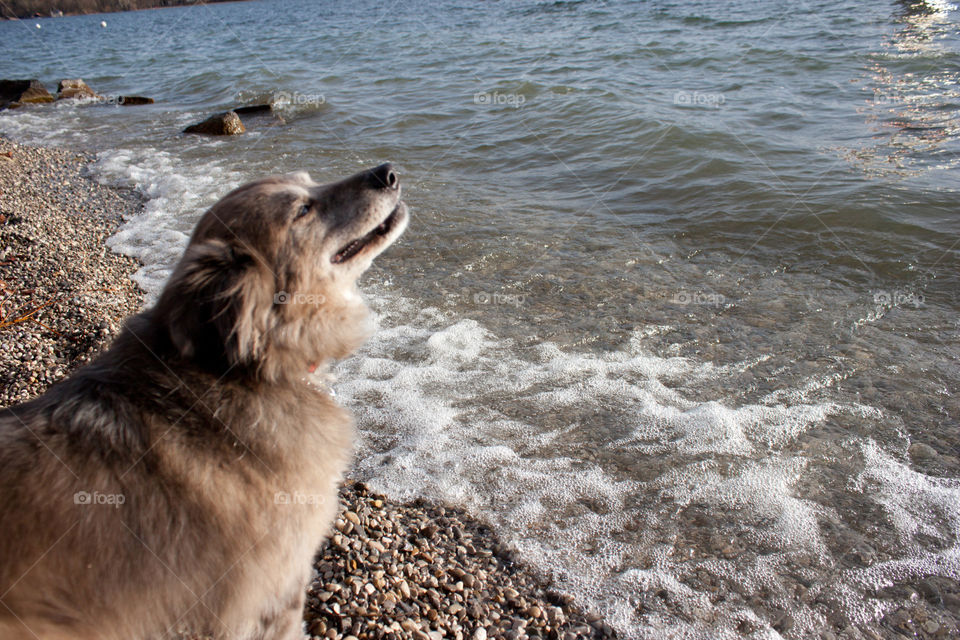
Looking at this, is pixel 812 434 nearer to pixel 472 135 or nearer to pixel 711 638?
pixel 711 638

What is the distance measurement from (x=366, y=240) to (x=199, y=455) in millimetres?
1503

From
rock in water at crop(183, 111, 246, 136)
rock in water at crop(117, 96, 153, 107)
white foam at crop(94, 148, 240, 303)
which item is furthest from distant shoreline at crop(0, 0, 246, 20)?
white foam at crop(94, 148, 240, 303)

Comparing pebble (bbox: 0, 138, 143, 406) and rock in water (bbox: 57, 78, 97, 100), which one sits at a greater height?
rock in water (bbox: 57, 78, 97, 100)

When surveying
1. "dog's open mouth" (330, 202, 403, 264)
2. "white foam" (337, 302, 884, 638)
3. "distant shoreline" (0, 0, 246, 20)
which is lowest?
"white foam" (337, 302, 884, 638)

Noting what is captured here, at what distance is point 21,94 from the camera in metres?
22.0

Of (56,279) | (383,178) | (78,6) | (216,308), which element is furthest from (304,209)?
(78,6)

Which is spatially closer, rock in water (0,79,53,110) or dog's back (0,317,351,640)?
dog's back (0,317,351,640)

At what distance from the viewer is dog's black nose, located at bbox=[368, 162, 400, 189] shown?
3572 mm

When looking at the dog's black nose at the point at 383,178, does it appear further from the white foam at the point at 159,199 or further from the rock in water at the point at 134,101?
the rock in water at the point at 134,101

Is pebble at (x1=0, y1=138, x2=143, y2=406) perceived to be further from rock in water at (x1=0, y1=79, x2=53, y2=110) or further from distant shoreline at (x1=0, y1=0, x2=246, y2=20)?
distant shoreline at (x1=0, y1=0, x2=246, y2=20)

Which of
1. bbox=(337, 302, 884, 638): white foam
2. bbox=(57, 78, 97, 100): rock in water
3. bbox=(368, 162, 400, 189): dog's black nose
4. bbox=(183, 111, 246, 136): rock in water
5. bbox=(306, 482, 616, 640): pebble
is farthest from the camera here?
bbox=(57, 78, 97, 100): rock in water

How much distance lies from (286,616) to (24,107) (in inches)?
1013

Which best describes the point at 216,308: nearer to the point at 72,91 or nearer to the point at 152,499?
the point at 152,499

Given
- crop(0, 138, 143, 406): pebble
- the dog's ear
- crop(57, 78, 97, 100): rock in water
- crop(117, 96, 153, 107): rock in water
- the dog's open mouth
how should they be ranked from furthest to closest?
crop(57, 78, 97, 100): rock in water, crop(117, 96, 153, 107): rock in water, crop(0, 138, 143, 406): pebble, the dog's open mouth, the dog's ear
